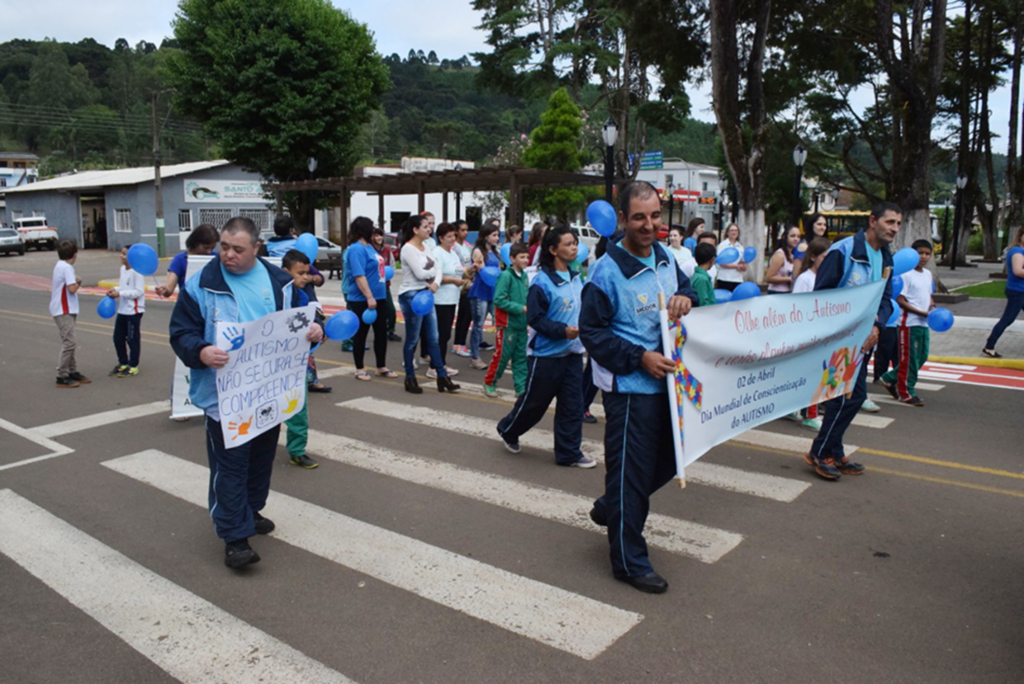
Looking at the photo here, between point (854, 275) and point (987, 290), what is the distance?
59.0ft

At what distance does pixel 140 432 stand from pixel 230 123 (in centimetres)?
2894

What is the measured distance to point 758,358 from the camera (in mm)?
4711

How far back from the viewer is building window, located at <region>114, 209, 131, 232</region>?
1739 inches

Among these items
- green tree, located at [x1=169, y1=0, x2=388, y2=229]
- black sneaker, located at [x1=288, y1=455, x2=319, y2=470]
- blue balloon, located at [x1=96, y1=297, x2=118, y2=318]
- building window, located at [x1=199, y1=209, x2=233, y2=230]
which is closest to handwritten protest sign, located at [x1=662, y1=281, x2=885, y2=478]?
black sneaker, located at [x1=288, y1=455, x2=319, y2=470]

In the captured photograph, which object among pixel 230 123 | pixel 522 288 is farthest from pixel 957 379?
pixel 230 123

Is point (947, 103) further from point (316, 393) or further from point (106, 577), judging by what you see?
point (106, 577)

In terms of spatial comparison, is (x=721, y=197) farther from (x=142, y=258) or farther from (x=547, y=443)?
Answer: (x=142, y=258)

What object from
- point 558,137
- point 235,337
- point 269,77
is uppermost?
point 269,77

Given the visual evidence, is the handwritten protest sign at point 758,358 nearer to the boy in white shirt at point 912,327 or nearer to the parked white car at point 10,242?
the boy in white shirt at point 912,327

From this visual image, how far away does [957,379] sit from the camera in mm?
9898

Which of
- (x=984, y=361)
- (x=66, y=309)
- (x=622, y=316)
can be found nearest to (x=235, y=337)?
(x=622, y=316)

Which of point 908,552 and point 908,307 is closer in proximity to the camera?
point 908,552

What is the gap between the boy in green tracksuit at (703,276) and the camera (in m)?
7.60

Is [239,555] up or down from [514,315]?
down
